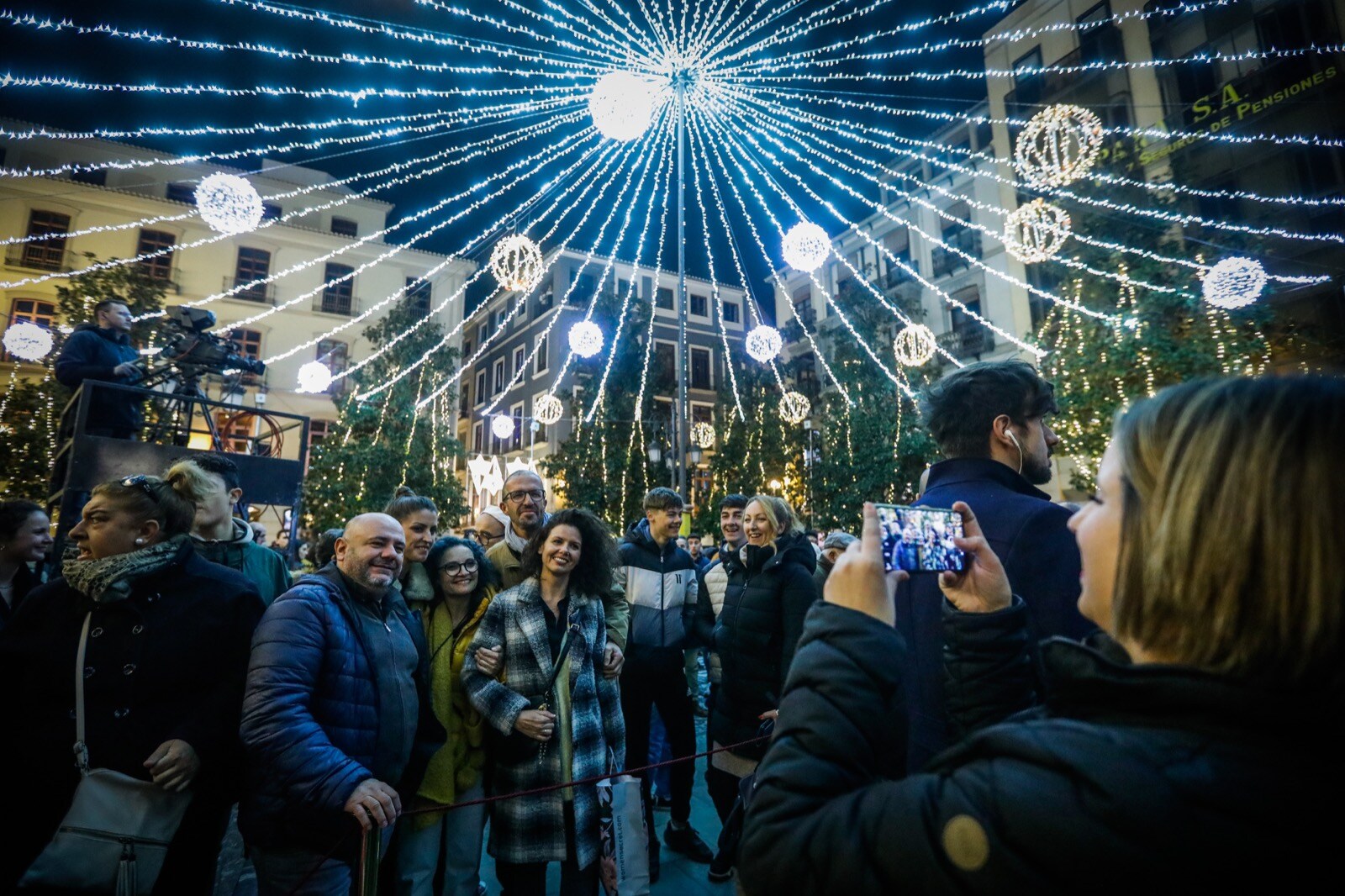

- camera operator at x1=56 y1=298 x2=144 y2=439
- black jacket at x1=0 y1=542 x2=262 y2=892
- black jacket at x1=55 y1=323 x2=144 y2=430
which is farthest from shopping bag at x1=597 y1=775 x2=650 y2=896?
black jacket at x1=55 y1=323 x2=144 y2=430

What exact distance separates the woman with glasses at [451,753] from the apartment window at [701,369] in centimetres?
2669

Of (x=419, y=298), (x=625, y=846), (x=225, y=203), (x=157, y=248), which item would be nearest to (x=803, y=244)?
(x=225, y=203)

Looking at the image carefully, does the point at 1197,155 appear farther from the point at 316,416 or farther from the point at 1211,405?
the point at 316,416

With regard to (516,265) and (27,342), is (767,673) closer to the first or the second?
(516,265)

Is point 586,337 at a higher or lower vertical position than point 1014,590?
higher

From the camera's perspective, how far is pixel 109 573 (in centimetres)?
251

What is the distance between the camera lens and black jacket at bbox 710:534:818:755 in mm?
3848

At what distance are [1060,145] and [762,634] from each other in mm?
7832

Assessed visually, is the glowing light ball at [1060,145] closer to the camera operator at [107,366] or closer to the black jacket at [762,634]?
the black jacket at [762,634]

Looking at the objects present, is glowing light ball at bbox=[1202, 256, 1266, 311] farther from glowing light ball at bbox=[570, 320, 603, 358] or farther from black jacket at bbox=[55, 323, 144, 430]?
black jacket at bbox=[55, 323, 144, 430]

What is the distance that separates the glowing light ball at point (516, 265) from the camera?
8695mm

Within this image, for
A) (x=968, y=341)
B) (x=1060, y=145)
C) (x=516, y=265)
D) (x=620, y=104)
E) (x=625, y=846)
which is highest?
(x=968, y=341)

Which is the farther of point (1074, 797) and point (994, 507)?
point (994, 507)

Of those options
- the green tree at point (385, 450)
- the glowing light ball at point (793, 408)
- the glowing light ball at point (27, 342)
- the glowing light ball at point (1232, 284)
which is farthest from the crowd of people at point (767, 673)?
the green tree at point (385, 450)
